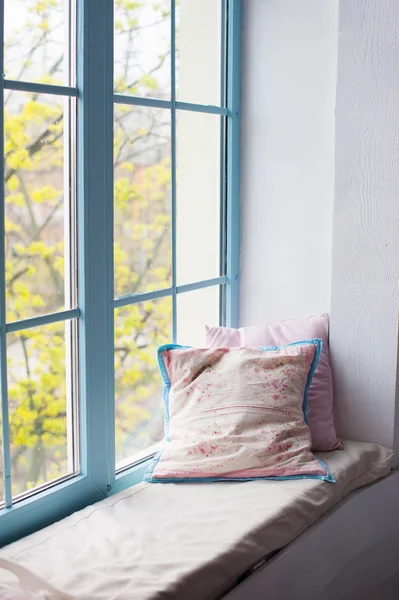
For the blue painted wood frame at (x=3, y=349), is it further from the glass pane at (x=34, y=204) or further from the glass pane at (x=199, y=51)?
the glass pane at (x=199, y=51)

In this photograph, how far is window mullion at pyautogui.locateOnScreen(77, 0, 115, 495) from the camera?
2.09 meters

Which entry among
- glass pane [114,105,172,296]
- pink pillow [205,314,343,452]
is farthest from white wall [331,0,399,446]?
glass pane [114,105,172,296]

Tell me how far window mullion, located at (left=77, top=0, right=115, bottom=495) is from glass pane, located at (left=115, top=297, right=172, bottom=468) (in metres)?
0.11

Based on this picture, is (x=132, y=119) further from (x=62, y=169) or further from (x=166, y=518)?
(x=166, y=518)

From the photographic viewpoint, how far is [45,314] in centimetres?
204

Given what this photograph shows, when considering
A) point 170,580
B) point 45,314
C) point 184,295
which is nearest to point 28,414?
point 45,314

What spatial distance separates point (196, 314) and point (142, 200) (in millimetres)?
508

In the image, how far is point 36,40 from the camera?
196cm

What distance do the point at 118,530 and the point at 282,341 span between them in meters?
0.92

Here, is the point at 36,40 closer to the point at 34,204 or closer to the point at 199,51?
the point at 34,204

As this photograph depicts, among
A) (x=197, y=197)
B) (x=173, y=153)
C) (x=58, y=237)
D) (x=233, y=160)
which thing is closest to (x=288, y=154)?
(x=233, y=160)

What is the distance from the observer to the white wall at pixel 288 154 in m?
2.65

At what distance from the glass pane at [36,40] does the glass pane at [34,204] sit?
59mm

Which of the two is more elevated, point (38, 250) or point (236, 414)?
point (38, 250)
